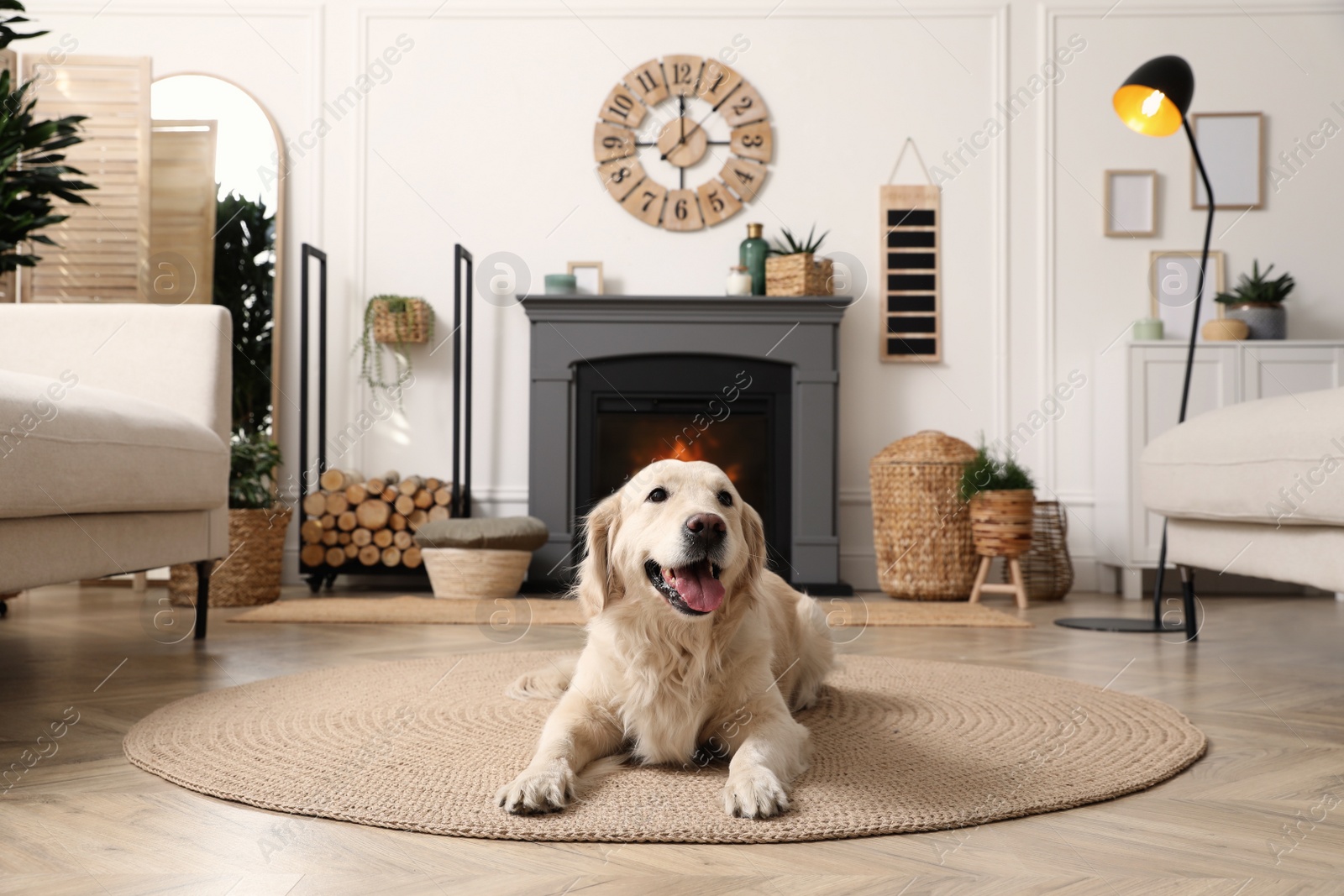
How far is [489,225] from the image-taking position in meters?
5.07

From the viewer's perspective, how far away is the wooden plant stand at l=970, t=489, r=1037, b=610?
421 centimetres

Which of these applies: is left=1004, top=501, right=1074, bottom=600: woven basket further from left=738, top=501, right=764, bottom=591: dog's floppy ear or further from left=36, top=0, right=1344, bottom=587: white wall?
left=738, top=501, right=764, bottom=591: dog's floppy ear

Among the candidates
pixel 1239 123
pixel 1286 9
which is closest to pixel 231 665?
pixel 1239 123

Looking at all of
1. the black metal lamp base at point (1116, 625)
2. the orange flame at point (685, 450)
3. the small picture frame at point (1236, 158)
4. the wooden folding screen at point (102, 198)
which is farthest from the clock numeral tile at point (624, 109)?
the black metal lamp base at point (1116, 625)

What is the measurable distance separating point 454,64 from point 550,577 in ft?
8.65

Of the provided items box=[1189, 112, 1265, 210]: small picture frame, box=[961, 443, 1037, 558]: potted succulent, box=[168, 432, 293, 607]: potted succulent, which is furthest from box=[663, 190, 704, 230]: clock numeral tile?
box=[1189, 112, 1265, 210]: small picture frame

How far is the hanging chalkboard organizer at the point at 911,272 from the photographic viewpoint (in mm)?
5043

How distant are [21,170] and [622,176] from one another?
256cm

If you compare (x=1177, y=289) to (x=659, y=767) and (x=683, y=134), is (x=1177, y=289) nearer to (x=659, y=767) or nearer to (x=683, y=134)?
(x=683, y=134)

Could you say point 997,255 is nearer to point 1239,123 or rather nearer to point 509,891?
point 1239,123

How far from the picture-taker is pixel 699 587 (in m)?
1.49

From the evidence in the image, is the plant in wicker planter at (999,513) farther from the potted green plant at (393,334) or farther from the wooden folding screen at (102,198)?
the wooden folding screen at (102,198)

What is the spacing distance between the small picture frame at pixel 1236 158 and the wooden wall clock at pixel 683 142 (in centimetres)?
219

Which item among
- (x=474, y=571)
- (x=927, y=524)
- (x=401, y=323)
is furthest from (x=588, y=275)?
(x=927, y=524)
